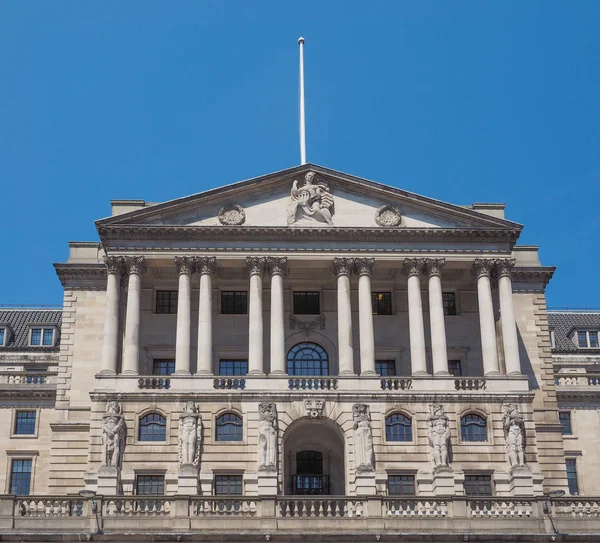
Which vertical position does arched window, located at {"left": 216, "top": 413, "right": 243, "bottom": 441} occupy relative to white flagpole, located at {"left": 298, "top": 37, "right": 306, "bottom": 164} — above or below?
below

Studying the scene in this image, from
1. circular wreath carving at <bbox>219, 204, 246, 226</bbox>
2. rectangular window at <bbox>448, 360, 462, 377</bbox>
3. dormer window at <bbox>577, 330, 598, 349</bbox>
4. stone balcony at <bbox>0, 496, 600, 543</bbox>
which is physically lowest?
stone balcony at <bbox>0, 496, 600, 543</bbox>

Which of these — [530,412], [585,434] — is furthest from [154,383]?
[585,434]

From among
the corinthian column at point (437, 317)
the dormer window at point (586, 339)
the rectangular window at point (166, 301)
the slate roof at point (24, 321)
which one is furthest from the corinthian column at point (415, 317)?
the slate roof at point (24, 321)

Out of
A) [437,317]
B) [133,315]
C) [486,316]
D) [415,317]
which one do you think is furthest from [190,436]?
[486,316]

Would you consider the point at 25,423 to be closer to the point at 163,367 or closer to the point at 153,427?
the point at 163,367

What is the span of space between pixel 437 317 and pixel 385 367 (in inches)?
207

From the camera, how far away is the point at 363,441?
57.8 m

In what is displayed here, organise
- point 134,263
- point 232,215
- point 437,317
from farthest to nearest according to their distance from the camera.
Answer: point 232,215 → point 134,263 → point 437,317

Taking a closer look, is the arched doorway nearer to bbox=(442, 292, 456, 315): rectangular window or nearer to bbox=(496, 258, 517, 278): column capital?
bbox=(442, 292, 456, 315): rectangular window

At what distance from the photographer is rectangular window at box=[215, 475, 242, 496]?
2285 inches

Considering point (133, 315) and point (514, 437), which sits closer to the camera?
point (514, 437)

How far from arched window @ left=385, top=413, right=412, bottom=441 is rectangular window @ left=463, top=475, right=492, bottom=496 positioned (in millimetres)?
4031

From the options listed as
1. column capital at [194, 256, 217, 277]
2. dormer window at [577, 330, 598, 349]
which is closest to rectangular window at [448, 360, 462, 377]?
column capital at [194, 256, 217, 277]

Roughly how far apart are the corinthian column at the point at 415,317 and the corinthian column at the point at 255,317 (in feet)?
29.7
